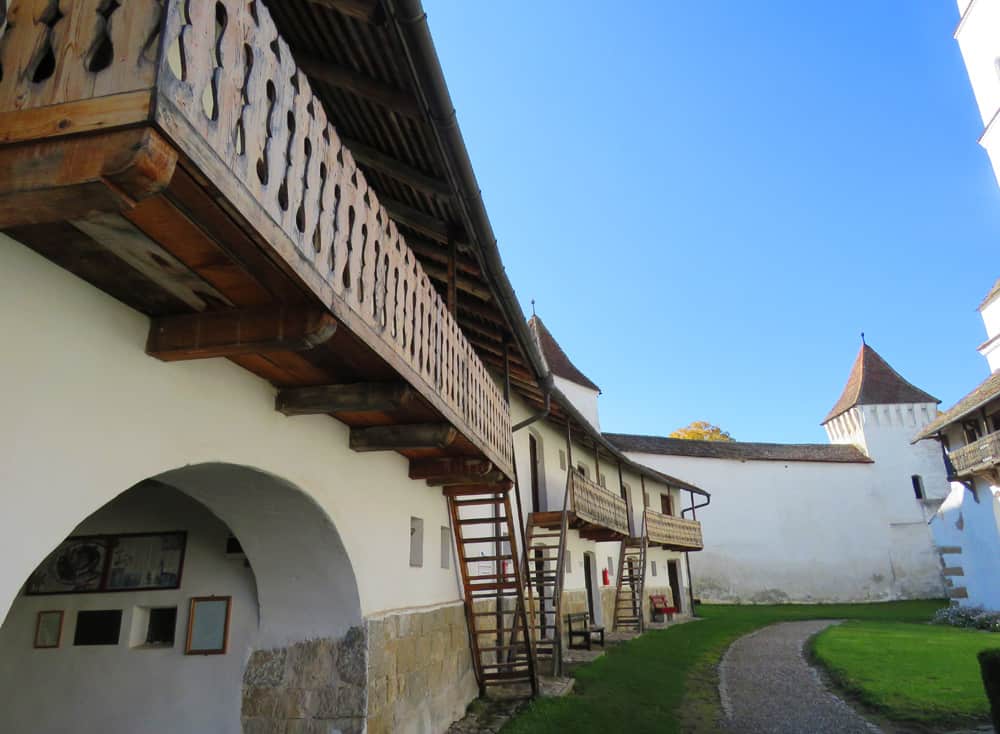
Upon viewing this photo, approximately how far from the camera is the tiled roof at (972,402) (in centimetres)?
2112

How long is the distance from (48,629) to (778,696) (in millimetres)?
9599

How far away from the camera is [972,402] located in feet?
72.9

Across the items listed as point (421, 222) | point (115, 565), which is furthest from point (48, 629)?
point (421, 222)

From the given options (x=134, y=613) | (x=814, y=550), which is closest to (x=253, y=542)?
(x=134, y=613)

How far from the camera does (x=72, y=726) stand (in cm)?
598

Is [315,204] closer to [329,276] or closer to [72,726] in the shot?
[329,276]

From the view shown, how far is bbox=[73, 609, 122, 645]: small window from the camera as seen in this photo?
243 inches

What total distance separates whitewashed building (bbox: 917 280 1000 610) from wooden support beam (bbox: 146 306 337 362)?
75.7 feet

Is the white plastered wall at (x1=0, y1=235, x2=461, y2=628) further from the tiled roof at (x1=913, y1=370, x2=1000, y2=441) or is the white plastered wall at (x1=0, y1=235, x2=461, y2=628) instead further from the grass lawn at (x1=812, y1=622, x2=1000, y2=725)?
the tiled roof at (x1=913, y1=370, x2=1000, y2=441)

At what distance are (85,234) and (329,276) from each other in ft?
3.36

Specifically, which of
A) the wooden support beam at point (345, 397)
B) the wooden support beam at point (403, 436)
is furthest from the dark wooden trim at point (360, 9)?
the wooden support beam at point (403, 436)

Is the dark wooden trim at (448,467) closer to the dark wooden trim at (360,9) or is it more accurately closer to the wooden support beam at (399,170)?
the wooden support beam at (399,170)

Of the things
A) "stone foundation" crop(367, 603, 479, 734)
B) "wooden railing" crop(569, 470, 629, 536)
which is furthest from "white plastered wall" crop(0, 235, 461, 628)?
"wooden railing" crop(569, 470, 629, 536)

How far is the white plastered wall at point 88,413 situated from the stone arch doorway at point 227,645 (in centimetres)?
111
